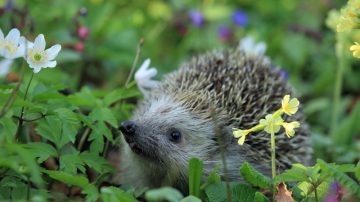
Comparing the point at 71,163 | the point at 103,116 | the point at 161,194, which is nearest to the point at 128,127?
the point at 103,116

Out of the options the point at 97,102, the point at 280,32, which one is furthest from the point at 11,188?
the point at 280,32

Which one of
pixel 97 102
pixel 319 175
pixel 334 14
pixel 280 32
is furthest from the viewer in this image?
pixel 280 32

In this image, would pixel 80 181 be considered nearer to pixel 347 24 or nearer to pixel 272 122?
pixel 272 122

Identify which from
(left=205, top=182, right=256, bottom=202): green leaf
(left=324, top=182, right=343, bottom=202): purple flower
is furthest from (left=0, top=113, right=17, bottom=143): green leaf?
(left=324, top=182, right=343, bottom=202): purple flower

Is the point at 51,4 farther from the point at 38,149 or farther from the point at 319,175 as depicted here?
the point at 319,175

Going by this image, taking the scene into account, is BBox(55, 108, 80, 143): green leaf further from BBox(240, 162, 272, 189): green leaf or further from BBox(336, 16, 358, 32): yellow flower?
BBox(336, 16, 358, 32): yellow flower
